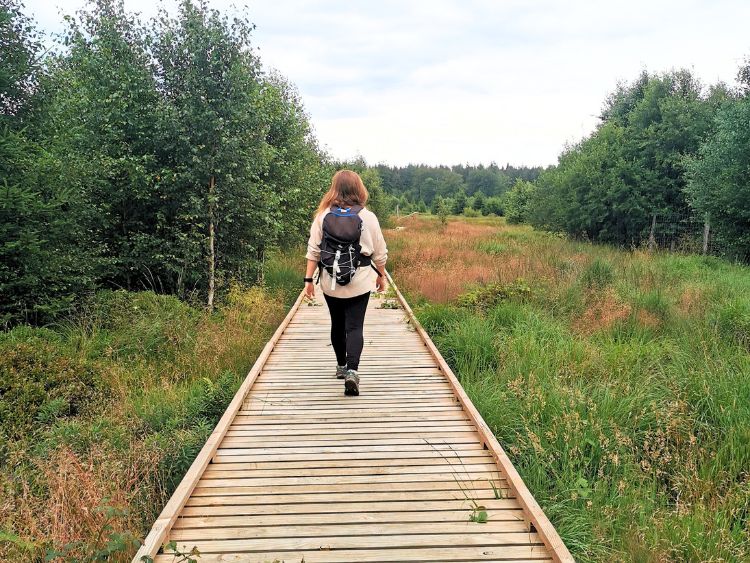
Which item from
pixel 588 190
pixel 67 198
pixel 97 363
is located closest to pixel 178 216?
pixel 67 198

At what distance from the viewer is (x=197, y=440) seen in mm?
4430

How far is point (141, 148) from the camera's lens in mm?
10133

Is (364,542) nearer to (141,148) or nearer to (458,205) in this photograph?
(141,148)

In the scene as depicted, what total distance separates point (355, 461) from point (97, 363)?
A: 4427 millimetres

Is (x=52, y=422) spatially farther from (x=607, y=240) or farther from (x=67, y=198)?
(x=607, y=240)

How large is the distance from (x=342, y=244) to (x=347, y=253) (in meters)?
0.09

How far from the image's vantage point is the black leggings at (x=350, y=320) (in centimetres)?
484

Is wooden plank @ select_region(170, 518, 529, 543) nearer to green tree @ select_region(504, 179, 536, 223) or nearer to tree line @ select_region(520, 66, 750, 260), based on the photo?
tree line @ select_region(520, 66, 750, 260)

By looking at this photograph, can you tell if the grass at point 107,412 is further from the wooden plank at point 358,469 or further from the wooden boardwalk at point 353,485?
the wooden plank at point 358,469

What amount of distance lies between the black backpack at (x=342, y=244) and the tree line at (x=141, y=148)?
5317mm

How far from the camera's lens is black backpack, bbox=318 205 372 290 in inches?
180

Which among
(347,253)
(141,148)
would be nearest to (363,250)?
(347,253)

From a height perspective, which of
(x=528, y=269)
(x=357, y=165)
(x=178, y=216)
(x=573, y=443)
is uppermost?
(x=357, y=165)

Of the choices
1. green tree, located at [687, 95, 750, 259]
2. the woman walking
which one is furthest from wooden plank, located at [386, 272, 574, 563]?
green tree, located at [687, 95, 750, 259]
